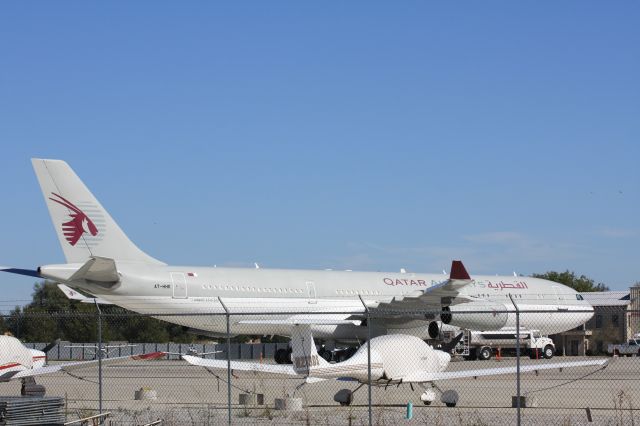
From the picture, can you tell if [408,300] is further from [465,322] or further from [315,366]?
[315,366]

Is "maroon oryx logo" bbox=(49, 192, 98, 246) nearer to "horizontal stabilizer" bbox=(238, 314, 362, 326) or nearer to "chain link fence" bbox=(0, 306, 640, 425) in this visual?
"chain link fence" bbox=(0, 306, 640, 425)

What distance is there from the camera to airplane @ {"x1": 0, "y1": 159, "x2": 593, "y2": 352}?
35.1 m

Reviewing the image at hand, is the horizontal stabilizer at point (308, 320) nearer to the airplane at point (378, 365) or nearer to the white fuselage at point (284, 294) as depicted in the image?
the white fuselage at point (284, 294)

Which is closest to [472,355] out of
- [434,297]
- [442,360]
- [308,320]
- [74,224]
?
[434,297]

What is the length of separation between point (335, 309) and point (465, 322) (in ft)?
18.4

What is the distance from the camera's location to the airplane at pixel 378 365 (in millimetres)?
18453

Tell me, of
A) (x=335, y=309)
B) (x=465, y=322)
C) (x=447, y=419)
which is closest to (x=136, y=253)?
(x=335, y=309)

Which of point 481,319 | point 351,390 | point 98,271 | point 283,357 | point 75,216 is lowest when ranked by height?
point 351,390

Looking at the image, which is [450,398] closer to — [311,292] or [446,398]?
[446,398]

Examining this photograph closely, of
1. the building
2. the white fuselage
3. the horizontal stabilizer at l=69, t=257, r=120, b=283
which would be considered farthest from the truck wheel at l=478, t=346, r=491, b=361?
the horizontal stabilizer at l=69, t=257, r=120, b=283

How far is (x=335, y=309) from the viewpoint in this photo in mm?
39781

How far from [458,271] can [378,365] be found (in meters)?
16.1

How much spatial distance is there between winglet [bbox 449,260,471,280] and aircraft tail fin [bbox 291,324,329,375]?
49.4 ft

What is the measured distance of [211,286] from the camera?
3688 cm
